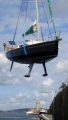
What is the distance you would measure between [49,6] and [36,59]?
22.5ft

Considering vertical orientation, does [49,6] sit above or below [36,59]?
above

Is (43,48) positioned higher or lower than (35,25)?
lower

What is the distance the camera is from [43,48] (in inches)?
1527

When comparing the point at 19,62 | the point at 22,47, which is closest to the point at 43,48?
the point at 22,47

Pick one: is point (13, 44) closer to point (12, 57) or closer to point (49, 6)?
point (12, 57)

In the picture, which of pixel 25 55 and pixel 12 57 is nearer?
pixel 25 55

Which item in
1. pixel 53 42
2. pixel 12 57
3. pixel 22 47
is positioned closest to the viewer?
pixel 53 42

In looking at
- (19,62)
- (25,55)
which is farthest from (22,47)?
(19,62)

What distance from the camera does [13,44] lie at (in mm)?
44688

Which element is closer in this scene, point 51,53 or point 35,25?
point 51,53

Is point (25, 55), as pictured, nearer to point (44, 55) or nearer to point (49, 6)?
point (44, 55)

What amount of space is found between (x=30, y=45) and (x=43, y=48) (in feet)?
6.44

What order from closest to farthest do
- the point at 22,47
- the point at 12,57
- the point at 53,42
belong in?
the point at 53,42 < the point at 22,47 < the point at 12,57

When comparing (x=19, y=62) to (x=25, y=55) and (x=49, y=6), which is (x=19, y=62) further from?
(x=49, y=6)
